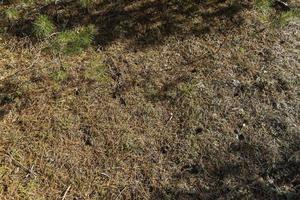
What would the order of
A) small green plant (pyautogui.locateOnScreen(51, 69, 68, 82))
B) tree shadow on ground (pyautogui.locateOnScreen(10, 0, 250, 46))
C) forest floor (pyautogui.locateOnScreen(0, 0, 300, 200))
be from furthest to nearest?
tree shadow on ground (pyautogui.locateOnScreen(10, 0, 250, 46)) → small green plant (pyautogui.locateOnScreen(51, 69, 68, 82)) → forest floor (pyautogui.locateOnScreen(0, 0, 300, 200))

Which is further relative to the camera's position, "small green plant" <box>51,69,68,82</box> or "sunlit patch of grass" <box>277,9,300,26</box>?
"sunlit patch of grass" <box>277,9,300,26</box>

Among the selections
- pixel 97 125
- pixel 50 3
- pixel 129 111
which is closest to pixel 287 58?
pixel 129 111

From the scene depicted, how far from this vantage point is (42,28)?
5.18 metres

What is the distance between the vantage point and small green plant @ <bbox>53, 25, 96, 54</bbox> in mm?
5139

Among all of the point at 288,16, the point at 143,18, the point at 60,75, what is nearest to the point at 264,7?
the point at 288,16

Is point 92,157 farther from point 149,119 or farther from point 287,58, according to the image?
point 287,58

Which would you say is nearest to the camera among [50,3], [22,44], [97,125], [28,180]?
[28,180]

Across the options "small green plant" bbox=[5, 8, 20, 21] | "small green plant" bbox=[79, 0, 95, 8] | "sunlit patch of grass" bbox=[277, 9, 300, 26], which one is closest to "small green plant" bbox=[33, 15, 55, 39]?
"small green plant" bbox=[5, 8, 20, 21]

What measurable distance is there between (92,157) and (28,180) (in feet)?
2.05

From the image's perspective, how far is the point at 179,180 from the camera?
443 centimetres

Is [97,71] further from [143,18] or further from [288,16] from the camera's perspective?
[288,16]

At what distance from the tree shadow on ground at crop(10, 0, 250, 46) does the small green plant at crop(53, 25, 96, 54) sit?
3.6 inches

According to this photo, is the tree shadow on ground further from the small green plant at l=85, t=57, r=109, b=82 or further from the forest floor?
the small green plant at l=85, t=57, r=109, b=82

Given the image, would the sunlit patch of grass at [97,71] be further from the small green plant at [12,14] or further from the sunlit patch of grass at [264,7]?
the sunlit patch of grass at [264,7]
